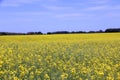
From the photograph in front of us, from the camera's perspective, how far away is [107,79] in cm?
784

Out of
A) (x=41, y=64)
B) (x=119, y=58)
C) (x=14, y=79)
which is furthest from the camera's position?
(x=119, y=58)

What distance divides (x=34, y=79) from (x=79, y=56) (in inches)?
198

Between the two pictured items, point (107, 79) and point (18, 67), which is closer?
point (107, 79)

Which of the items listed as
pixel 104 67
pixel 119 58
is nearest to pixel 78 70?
pixel 104 67

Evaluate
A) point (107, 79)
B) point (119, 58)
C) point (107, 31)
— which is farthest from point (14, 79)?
point (107, 31)

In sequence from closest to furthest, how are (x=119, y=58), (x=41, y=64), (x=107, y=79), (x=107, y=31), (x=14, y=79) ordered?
1. (x=14, y=79)
2. (x=107, y=79)
3. (x=41, y=64)
4. (x=119, y=58)
5. (x=107, y=31)

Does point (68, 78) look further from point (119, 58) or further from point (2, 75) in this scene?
point (119, 58)

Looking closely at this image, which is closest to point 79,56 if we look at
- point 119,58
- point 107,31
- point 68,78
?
point 119,58

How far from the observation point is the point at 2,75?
8180mm

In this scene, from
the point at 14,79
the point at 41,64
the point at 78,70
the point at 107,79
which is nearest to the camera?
the point at 14,79

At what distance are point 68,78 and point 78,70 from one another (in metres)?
0.86

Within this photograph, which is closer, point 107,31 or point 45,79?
point 45,79

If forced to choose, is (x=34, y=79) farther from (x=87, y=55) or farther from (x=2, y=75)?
(x=87, y=55)

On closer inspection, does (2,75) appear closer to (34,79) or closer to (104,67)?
(34,79)
